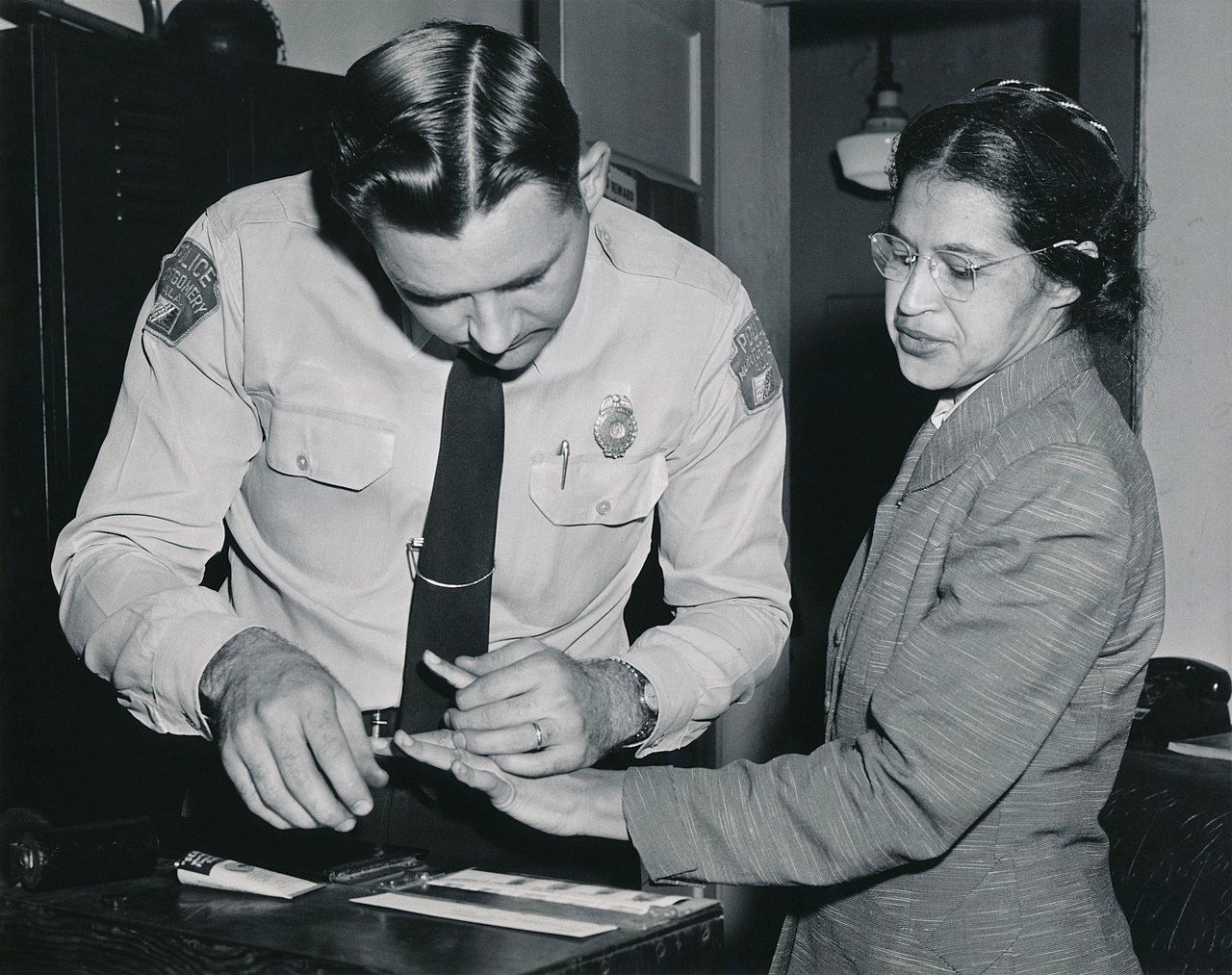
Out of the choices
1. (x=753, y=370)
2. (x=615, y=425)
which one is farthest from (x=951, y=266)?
(x=615, y=425)

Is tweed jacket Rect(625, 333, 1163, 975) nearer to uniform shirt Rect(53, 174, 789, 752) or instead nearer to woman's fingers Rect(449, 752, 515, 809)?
woman's fingers Rect(449, 752, 515, 809)

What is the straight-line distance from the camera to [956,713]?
3.81ft

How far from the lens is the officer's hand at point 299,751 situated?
3.75ft

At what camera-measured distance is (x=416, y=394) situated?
1622 mm

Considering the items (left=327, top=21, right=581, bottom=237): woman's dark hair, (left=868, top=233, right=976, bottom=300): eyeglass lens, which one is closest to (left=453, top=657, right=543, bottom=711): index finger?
(left=327, top=21, right=581, bottom=237): woman's dark hair

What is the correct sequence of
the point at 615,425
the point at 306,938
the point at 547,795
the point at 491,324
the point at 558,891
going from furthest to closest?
Answer: the point at 615,425, the point at 491,324, the point at 547,795, the point at 558,891, the point at 306,938

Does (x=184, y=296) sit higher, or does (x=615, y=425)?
(x=184, y=296)

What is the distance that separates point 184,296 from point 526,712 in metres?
0.73

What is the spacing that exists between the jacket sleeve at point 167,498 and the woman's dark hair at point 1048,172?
87 centimetres

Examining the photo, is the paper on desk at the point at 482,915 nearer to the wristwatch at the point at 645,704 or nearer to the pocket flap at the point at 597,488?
the wristwatch at the point at 645,704

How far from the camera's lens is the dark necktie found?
153 centimetres

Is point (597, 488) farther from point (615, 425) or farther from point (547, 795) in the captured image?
point (547, 795)

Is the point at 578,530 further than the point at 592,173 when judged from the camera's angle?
Yes

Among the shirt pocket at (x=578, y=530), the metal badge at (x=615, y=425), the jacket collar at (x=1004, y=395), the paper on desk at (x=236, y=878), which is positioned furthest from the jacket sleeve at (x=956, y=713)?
the metal badge at (x=615, y=425)
